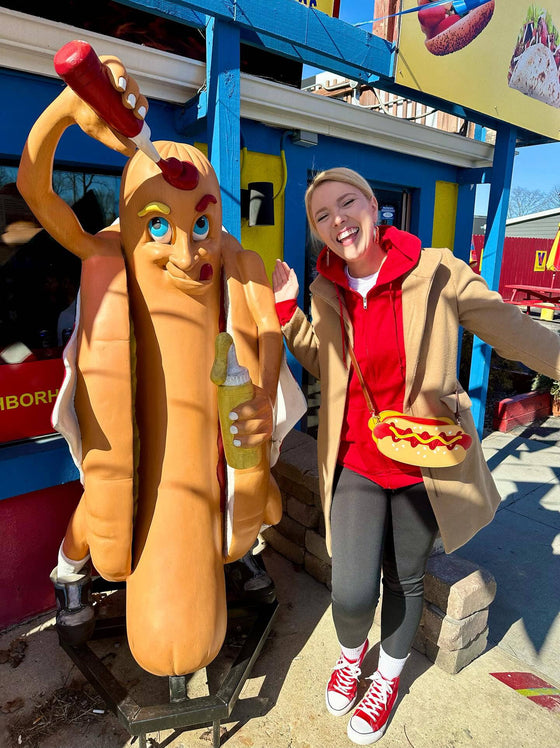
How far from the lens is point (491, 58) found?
407 cm

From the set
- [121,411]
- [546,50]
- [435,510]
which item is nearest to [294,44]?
[121,411]

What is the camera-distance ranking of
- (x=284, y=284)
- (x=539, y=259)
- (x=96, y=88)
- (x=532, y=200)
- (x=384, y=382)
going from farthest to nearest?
(x=532, y=200)
(x=539, y=259)
(x=284, y=284)
(x=384, y=382)
(x=96, y=88)

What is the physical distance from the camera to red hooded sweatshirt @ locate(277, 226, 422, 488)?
188 cm

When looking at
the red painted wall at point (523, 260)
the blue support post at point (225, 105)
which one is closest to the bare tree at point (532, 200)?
the red painted wall at point (523, 260)

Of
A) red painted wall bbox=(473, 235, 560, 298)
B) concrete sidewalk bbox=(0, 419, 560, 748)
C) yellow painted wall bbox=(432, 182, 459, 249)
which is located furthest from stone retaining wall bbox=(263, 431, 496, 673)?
red painted wall bbox=(473, 235, 560, 298)

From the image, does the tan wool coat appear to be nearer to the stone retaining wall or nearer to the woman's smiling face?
the woman's smiling face

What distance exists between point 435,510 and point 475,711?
3.29 ft

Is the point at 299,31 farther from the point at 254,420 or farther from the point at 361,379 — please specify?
the point at 254,420

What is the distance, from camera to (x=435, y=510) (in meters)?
1.94

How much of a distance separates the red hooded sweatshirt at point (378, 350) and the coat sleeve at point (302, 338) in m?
0.06

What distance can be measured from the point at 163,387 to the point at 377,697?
4.90ft

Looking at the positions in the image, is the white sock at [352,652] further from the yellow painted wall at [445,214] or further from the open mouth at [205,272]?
the yellow painted wall at [445,214]

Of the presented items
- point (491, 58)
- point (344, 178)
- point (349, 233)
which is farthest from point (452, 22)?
point (349, 233)

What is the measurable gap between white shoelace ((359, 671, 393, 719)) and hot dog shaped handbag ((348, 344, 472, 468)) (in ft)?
3.19
